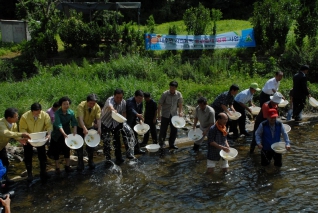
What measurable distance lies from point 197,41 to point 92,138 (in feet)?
37.4

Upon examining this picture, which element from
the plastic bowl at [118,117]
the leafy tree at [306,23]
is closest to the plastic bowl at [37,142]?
the plastic bowl at [118,117]

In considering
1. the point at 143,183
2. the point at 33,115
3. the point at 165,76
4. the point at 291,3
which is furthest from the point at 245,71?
the point at 33,115

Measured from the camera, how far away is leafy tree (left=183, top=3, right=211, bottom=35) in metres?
19.6

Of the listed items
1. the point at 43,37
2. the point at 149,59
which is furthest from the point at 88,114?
the point at 43,37

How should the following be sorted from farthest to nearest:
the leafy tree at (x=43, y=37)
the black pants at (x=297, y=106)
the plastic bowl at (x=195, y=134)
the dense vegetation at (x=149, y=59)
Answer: the leafy tree at (x=43, y=37) → the dense vegetation at (x=149, y=59) → the black pants at (x=297, y=106) → the plastic bowl at (x=195, y=134)

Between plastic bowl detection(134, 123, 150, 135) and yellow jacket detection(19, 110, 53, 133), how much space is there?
236 centimetres

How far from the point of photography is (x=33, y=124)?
8.56 m

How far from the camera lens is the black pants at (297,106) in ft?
42.7

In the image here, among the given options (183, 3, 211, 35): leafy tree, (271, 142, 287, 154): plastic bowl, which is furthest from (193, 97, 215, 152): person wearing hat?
(183, 3, 211, 35): leafy tree

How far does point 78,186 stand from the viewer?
879cm

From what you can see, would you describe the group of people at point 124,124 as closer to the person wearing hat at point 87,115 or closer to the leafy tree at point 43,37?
the person wearing hat at point 87,115

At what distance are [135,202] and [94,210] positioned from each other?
0.86 metres

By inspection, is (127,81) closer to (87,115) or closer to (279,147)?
(87,115)

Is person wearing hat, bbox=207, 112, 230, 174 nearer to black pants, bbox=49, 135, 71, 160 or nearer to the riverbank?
the riverbank
